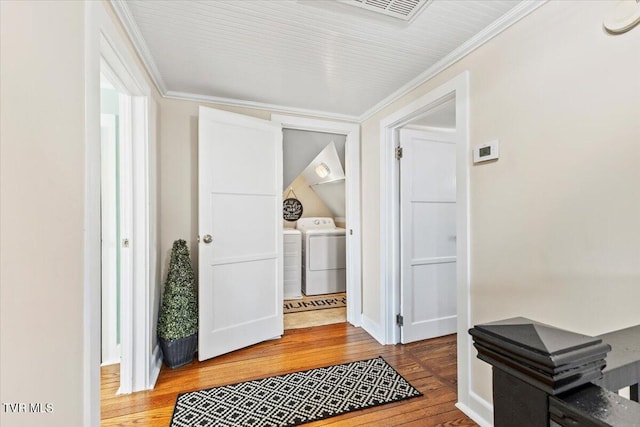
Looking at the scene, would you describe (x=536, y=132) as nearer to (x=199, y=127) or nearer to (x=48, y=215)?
(x=48, y=215)

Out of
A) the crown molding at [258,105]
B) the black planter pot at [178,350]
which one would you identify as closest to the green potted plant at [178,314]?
the black planter pot at [178,350]

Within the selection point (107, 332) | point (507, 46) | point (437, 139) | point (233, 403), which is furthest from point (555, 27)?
point (107, 332)

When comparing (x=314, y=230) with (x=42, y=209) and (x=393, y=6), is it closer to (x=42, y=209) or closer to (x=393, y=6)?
(x=393, y=6)

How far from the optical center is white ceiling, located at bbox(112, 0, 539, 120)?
1.39 meters

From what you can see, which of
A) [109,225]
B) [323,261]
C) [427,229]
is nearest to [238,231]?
[109,225]

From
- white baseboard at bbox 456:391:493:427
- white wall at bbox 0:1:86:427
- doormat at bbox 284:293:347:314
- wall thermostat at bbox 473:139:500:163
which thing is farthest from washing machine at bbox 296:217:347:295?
white wall at bbox 0:1:86:427

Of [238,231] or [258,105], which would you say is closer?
[238,231]

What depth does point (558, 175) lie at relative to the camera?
4.07 feet

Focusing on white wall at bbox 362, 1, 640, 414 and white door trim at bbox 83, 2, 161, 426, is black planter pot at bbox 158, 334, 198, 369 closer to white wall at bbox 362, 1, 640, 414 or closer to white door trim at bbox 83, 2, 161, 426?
white door trim at bbox 83, 2, 161, 426

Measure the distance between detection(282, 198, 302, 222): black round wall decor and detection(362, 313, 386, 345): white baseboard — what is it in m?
2.32

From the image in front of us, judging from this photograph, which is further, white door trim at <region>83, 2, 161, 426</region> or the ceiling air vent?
the ceiling air vent

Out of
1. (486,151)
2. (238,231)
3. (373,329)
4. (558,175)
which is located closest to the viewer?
(558,175)

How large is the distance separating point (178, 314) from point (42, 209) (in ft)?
5.09

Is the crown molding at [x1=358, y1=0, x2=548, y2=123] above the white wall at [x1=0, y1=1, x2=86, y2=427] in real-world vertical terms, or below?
above
